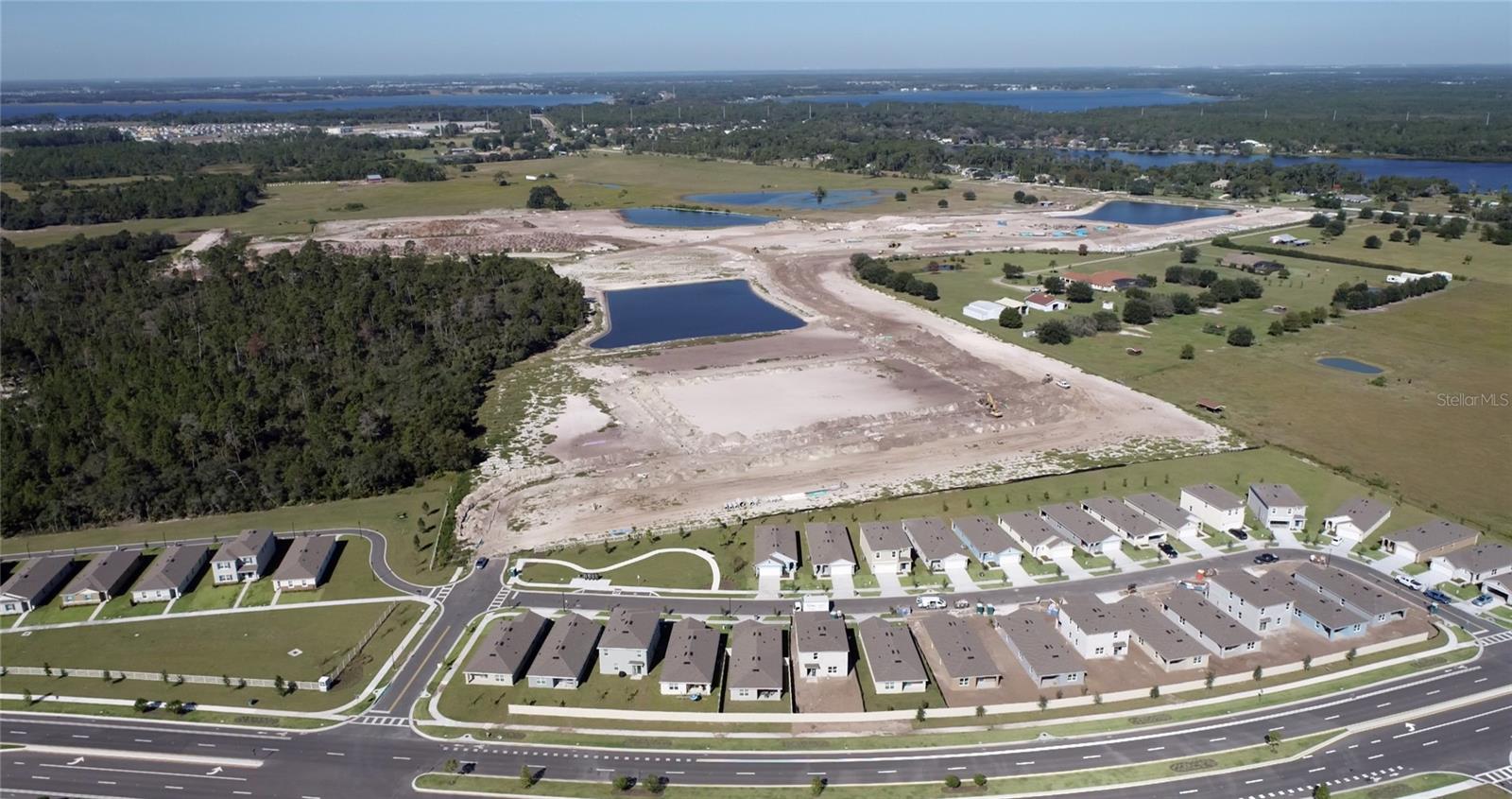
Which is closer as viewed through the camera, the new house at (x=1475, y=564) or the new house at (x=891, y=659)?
the new house at (x=891, y=659)

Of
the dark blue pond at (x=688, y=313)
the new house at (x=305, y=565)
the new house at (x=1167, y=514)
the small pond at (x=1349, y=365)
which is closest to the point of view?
the new house at (x=305, y=565)

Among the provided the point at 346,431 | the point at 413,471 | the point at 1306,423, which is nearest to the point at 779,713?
the point at 413,471

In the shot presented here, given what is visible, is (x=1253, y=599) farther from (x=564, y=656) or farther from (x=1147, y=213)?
(x=1147, y=213)

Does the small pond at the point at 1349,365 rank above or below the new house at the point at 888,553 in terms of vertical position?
above

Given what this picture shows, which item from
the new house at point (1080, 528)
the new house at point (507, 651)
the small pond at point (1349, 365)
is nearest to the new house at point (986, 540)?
the new house at point (1080, 528)

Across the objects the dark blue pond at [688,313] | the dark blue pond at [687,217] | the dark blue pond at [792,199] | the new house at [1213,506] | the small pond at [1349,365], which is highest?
the dark blue pond at [792,199]

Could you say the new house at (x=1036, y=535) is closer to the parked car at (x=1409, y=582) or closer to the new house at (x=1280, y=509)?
the new house at (x=1280, y=509)

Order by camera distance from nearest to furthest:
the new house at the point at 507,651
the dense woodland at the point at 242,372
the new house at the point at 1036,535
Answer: the new house at the point at 507,651 → the new house at the point at 1036,535 → the dense woodland at the point at 242,372
